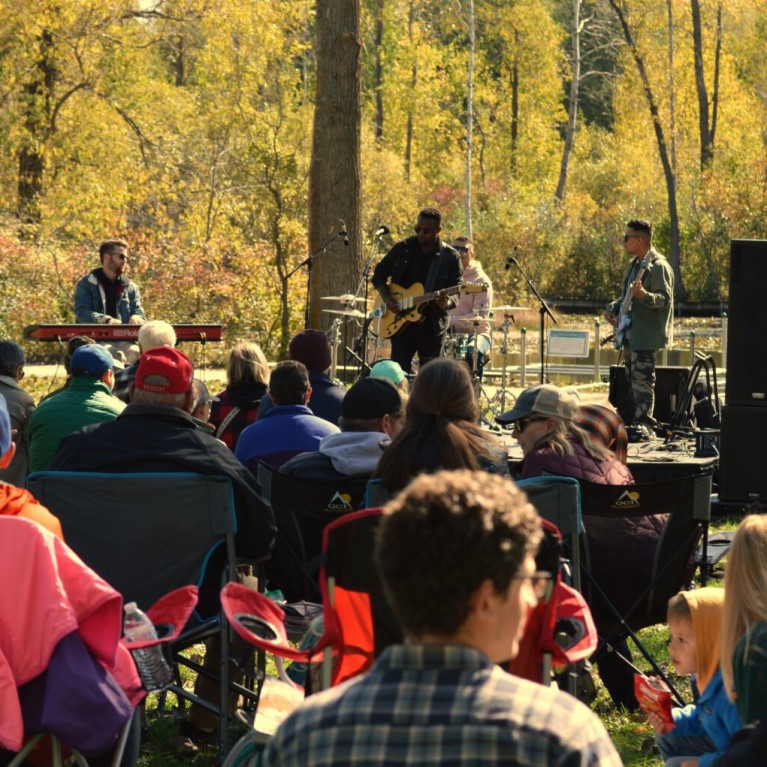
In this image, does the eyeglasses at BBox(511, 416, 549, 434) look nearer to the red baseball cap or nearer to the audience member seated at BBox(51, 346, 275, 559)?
the audience member seated at BBox(51, 346, 275, 559)

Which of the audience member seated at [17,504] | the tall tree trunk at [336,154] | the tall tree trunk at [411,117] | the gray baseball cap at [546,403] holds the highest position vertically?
the tall tree trunk at [411,117]

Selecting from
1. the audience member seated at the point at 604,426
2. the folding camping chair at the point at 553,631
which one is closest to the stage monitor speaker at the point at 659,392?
the audience member seated at the point at 604,426

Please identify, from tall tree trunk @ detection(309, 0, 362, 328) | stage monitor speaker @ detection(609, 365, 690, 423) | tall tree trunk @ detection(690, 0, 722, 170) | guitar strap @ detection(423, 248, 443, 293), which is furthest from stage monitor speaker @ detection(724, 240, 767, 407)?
tall tree trunk @ detection(690, 0, 722, 170)

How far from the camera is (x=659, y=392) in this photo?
12.6 metres

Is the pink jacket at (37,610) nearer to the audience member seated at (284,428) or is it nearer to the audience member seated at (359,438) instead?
the audience member seated at (359,438)

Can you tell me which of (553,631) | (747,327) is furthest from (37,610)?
(747,327)

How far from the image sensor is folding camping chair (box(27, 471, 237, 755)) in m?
4.82

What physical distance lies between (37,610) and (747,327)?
663 centimetres

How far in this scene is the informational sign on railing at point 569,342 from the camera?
16250 millimetres

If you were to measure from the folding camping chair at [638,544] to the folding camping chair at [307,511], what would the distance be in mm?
875

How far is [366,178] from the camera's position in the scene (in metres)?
41.9

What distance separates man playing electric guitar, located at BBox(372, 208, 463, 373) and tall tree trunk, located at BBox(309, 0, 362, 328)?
293 cm

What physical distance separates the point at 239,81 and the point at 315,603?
27.8 meters

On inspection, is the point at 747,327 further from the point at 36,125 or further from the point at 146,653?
the point at 36,125
